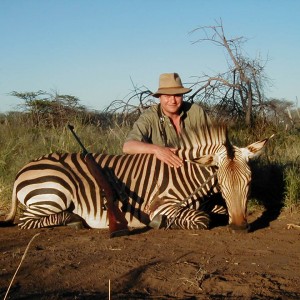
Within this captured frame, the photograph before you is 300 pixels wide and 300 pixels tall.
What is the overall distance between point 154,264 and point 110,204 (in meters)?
1.37

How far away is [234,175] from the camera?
4.96 m

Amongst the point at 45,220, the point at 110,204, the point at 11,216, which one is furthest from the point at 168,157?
the point at 11,216

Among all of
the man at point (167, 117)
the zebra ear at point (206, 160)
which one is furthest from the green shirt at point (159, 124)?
the zebra ear at point (206, 160)

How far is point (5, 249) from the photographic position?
4.60 meters

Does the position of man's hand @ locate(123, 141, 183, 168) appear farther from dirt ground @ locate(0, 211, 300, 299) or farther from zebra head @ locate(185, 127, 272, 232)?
dirt ground @ locate(0, 211, 300, 299)

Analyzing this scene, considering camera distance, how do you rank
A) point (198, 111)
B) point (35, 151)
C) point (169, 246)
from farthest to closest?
1. point (35, 151)
2. point (198, 111)
3. point (169, 246)

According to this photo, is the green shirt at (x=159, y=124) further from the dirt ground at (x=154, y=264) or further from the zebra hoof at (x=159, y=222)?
the dirt ground at (x=154, y=264)

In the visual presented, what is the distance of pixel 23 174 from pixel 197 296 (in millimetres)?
3119

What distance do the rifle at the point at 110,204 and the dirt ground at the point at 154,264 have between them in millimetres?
82

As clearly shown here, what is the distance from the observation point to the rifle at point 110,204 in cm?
500

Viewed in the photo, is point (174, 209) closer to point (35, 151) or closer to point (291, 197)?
point (291, 197)

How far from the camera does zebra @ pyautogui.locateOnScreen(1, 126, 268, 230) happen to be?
545 centimetres

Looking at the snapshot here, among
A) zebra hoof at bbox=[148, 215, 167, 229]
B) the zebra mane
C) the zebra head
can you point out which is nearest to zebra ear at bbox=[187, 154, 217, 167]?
the zebra head

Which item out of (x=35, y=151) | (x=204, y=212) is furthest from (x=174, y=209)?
(x=35, y=151)
